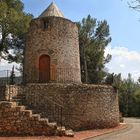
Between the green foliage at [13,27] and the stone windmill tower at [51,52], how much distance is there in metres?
1.32

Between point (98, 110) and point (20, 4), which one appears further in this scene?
point (20, 4)

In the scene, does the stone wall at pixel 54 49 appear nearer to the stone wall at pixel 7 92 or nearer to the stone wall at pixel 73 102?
the stone wall at pixel 73 102

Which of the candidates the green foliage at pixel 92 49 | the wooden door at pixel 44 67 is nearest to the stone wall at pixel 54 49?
the wooden door at pixel 44 67

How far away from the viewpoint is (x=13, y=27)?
2380 centimetres

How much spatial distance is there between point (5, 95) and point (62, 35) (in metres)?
8.31

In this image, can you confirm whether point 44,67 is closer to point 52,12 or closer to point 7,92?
point 52,12

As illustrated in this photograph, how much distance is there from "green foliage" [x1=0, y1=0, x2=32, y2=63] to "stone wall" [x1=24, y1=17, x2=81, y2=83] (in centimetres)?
129

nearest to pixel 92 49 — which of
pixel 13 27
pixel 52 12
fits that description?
pixel 52 12

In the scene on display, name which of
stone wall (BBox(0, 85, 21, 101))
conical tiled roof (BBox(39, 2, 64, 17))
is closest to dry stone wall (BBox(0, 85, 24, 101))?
stone wall (BBox(0, 85, 21, 101))

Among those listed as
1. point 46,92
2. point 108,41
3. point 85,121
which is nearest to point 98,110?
point 85,121

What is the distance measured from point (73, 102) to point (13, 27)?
275 inches

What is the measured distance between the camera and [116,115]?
2466cm

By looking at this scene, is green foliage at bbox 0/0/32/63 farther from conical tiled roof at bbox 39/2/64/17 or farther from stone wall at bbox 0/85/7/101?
stone wall at bbox 0/85/7/101

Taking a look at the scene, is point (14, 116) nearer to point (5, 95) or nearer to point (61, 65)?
point (5, 95)
